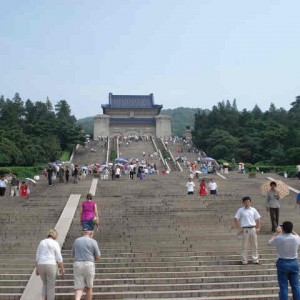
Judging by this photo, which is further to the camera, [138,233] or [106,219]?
[106,219]

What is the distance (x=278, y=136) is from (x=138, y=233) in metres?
33.5

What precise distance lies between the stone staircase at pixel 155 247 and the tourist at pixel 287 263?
124cm

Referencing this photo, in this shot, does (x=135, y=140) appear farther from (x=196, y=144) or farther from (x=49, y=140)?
(x=49, y=140)

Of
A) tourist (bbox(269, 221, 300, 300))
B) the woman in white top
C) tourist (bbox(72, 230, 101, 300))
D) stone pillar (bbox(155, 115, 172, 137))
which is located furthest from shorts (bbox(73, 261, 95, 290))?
stone pillar (bbox(155, 115, 172, 137))

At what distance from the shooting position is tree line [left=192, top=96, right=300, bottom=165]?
4062 cm

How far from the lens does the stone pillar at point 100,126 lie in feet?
219

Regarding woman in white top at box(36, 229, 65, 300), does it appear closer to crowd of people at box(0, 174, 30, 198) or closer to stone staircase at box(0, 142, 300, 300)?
stone staircase at box(0, 142, 300, 300)

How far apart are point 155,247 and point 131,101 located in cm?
6309

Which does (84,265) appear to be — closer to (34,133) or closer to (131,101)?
(34,133)

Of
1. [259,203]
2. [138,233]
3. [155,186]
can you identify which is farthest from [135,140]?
[138,233]

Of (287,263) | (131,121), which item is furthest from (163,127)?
(287,263)

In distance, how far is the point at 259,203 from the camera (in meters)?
15.7

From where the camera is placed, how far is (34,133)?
165ft

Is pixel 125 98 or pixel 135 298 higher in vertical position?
pixel 125 98
